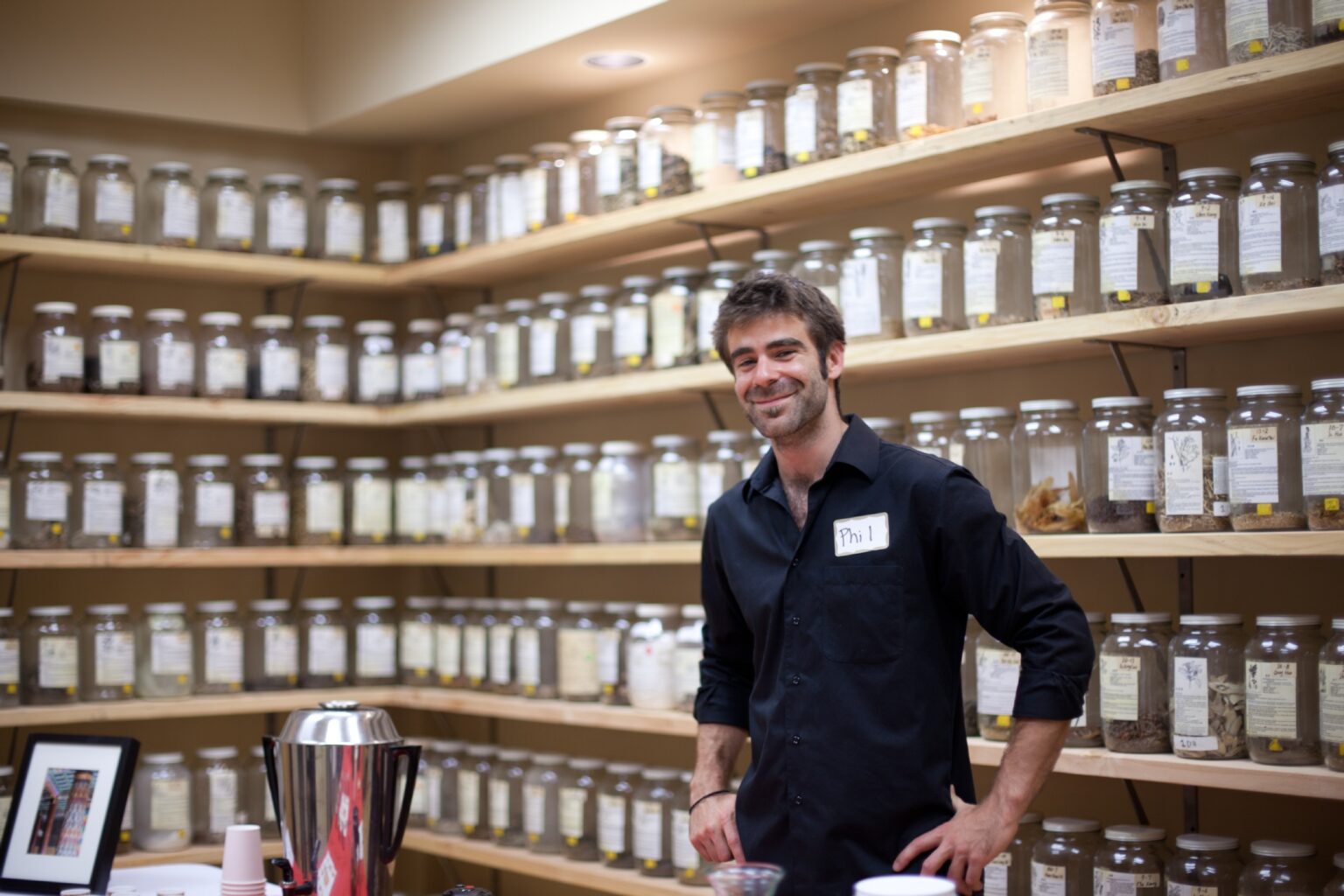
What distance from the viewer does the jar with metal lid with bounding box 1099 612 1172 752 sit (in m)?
2.57

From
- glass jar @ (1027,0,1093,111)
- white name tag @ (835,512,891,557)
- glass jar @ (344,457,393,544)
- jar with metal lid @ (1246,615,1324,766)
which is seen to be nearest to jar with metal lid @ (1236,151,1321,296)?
glass jar @ (1027,0,1093,111)

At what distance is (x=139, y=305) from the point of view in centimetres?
437

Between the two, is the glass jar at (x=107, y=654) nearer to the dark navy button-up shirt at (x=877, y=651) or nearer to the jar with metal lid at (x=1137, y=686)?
the dark navy button-up shirt at (x=877, y=651)

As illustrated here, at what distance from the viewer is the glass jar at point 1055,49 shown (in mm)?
2766

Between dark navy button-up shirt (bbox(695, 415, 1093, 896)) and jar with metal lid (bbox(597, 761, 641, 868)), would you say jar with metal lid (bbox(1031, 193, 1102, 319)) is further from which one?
jar with metal lid (bbox(597, 761, 641, 868))

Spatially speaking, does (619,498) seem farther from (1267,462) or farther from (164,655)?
(1267,462)

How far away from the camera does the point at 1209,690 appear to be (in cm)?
247

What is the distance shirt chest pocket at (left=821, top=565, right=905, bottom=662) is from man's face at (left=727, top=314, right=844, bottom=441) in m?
0.23

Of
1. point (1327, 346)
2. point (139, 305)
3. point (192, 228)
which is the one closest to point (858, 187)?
point (1327, 346)

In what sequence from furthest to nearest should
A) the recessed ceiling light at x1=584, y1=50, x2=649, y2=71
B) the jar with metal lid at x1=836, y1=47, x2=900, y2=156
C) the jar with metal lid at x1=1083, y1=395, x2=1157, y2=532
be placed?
the recessed ceiling light at x1=584, y1=50, x2=649, y2=71, the jar with metal lid at x1=836, y1=47, x2=900, y2=156, the jar with metal lid at x1=1083, y1=395, x2=1157, y2=532

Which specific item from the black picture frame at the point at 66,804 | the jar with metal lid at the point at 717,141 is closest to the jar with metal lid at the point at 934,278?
the jar with metal lid at the point at 717,141

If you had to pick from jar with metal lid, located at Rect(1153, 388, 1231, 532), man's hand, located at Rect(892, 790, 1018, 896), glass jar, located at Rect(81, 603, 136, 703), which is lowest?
man's hand, located at Rect(892, 790, 1018, 896)

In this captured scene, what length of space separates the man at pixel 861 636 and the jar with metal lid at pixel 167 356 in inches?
89.4

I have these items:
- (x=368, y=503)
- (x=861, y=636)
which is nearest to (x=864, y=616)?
(x=861, y=636)
